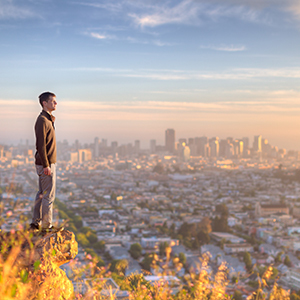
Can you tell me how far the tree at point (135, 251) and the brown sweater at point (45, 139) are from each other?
1221 cm

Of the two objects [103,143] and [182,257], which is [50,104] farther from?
[103,143]

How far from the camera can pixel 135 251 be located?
14.7 m

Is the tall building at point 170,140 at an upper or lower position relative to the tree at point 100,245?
upper

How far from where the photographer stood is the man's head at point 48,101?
8.54 feet

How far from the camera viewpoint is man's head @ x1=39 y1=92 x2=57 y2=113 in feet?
8.54

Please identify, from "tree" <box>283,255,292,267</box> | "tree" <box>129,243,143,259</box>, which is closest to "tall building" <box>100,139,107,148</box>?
"tree" <box>129,243,143,259</box>

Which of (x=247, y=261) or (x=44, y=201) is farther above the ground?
(x=44, y=201)

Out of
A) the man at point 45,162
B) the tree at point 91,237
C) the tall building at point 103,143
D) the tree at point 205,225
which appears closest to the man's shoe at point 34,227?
the man at point 45,162

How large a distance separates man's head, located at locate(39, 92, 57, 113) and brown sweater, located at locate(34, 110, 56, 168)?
39 millimetres

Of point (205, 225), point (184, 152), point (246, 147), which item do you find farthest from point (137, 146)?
point (205, 225)

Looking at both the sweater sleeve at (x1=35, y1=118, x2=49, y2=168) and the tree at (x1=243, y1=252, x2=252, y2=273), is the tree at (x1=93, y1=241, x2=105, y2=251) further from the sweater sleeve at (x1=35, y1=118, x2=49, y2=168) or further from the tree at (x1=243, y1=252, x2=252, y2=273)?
the sweater sleeve at (x1=35, y1=118, x2=49, y2=168)

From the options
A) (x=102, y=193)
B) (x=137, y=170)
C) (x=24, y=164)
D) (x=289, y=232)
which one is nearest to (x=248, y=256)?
(x=289, y=232)

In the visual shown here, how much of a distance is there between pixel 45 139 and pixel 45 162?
0.14 metres

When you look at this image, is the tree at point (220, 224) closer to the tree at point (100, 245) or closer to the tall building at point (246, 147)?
the tree at point (100, 245)
